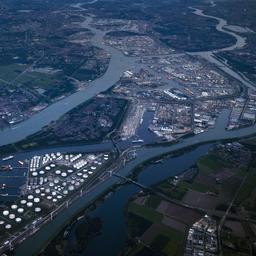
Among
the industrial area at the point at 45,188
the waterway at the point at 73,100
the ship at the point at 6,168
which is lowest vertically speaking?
the waterway at the point at 73,100

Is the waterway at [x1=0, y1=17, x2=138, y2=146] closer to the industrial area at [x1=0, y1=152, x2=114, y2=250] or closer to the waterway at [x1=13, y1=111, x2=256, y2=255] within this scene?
the waterway at [x1=13, y1=111, x2=256, y2=255]

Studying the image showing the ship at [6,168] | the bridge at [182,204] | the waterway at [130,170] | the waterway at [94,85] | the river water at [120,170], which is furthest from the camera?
the waterway at [94,85]

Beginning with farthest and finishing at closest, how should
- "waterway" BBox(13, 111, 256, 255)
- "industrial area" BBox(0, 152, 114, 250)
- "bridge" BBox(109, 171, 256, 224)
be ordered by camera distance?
"bridge" BBox(109, 171, 256, 224)
"industrial area" BBox(0, 152, 114, 250)
"waterway" BBox(13, 111, 256, 255)

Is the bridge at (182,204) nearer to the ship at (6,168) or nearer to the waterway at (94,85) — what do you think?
the ship at (6,168)

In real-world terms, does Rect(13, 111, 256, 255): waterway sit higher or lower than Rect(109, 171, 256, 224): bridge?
lower

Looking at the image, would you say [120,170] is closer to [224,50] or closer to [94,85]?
[94,85]

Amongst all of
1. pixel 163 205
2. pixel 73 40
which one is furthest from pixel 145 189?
pixel 73 40

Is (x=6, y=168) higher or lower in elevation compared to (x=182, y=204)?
lower

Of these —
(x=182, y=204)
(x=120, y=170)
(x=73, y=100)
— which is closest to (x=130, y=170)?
(x=120, y=170)

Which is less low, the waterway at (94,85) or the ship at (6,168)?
the ship at (6,168)

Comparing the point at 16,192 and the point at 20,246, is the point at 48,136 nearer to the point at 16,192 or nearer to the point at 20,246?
the point at 16,192

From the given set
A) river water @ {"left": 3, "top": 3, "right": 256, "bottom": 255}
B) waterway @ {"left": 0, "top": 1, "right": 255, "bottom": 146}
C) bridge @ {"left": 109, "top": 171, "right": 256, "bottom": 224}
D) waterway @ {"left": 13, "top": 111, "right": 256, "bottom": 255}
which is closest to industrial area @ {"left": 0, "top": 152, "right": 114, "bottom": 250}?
waterway @ {"left": 13, "top": 111, "right": 256, "bottom": 255}

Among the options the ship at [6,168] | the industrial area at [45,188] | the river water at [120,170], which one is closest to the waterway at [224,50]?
the river water at [120,170]
